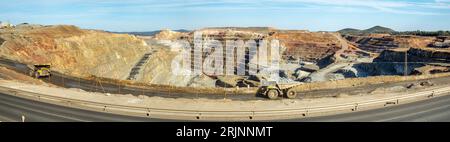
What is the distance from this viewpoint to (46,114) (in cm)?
2684

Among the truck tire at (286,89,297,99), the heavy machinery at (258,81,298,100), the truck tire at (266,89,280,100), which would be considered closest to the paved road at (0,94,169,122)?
the truck tire at (266,89,280,100)

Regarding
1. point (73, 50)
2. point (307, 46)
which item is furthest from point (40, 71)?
point (307, 46)

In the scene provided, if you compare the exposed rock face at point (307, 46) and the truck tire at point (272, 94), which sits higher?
the exposed rock face at point (307, 46)

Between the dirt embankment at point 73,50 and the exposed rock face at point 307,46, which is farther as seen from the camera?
the exposed rock face at point 307,46

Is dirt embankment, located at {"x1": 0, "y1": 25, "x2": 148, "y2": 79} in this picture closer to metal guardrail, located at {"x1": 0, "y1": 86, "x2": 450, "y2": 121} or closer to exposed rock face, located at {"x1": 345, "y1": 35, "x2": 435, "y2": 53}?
metal guardrail, located at {"x1": 0, "y1": 86, "x2": 450, "y2": 121}

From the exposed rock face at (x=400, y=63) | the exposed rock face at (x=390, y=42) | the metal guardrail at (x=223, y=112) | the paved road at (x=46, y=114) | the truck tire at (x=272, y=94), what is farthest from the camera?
the exposed rock face at (x=390, y=42)

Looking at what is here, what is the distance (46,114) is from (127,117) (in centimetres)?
562

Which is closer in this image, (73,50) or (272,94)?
(272,94)

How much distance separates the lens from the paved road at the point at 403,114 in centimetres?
2555

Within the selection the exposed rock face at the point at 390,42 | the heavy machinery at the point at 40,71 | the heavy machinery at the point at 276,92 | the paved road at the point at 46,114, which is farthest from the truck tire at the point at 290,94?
the exposed rock face at the point at 390,42

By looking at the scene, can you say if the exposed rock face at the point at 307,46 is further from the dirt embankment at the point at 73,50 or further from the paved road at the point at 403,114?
the paved road at the point at 403,114

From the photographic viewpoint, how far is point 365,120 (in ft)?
82.6

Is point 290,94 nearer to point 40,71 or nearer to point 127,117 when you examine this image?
point 127,117
